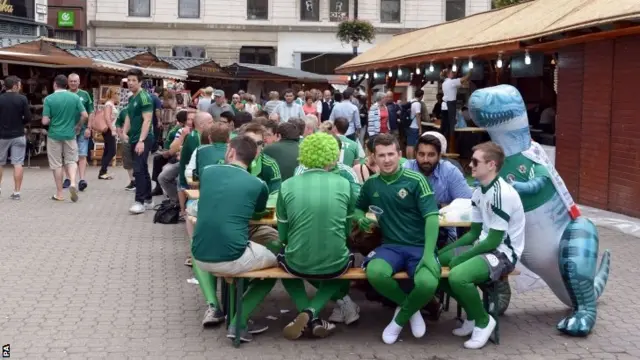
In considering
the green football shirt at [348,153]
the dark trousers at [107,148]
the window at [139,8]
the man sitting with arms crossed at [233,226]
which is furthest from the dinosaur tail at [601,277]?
the window at [139,8]

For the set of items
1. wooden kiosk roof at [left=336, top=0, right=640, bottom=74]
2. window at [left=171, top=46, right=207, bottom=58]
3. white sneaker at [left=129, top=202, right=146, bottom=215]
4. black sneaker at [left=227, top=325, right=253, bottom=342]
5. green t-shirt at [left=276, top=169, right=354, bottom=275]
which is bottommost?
black sneaker at [left=227, top=325, right=253, bottom=342]

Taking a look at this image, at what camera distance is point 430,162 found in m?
6.77

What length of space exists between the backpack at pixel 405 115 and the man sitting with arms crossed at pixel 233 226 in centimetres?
1328

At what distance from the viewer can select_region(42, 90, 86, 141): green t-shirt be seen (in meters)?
13.0

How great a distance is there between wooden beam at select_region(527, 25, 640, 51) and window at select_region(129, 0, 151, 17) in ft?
108

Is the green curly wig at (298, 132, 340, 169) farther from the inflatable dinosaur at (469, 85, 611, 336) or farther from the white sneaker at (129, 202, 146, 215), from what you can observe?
the white sneaker at (129, 202, 146, 215)

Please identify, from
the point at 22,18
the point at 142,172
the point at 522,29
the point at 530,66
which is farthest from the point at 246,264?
the point at 22,18

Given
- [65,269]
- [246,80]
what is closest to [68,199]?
[65,269]

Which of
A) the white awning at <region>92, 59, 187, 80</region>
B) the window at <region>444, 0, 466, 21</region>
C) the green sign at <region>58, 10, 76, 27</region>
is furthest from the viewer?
the window at <region>444, 0, 466, 21</region>

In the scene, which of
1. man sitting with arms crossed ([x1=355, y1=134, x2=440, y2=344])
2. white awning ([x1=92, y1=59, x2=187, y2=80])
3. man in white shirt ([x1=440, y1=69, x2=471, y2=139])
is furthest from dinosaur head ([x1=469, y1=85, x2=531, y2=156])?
white awning ([x1=92, y1=59, x2=187, y2=80])

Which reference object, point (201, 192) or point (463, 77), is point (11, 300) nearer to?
point (201, 192)

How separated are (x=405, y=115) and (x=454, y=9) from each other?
26.6 metres

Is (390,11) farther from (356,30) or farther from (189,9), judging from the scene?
(189,9)

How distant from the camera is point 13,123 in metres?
13.0
